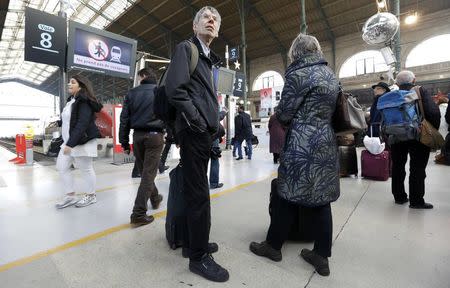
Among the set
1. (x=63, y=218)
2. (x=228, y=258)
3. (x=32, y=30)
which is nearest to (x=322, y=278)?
(x=228, y=258)

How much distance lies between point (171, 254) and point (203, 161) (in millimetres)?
773

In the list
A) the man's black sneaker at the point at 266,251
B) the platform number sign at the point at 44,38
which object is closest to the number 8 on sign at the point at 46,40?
the platform number sign at the point at 44,38

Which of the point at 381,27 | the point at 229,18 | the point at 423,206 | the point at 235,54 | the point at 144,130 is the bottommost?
the point at 423,206

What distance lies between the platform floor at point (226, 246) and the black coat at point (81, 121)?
2.57ft

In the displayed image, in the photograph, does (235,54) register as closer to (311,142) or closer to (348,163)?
(348,163)

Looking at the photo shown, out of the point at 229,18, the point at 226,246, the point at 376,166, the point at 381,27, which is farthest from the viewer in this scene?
the point at 229,18

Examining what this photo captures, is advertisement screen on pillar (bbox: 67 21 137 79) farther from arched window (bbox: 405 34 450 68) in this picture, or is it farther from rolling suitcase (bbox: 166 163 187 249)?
arched window (bbox: 405 34 450 68)

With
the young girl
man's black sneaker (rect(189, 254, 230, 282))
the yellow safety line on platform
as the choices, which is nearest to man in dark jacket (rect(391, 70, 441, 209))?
man's black sneaker (rect(189, 254, 230, 282))

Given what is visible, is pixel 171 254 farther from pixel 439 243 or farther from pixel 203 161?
pixel 439 243

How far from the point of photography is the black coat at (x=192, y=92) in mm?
1358

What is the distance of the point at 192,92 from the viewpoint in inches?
58.0

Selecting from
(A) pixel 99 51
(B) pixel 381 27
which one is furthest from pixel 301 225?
(A) pixel 99 51

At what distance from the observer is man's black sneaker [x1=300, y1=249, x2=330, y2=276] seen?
60.3 inches

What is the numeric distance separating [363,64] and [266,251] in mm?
21454
